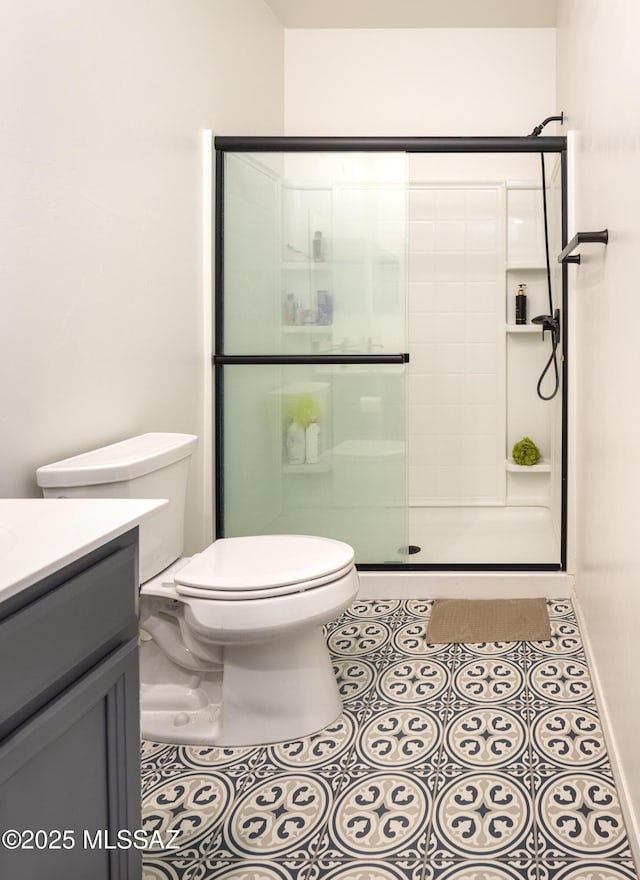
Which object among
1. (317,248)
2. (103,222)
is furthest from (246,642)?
(317,248)

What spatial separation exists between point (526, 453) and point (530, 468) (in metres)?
0.09

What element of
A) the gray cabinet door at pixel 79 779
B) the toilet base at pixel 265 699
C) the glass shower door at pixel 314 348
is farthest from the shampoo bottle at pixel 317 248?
the gray cabinet door at pixel 79 779

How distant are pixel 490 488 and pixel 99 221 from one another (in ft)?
8.43

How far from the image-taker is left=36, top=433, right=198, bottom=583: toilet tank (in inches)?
62.8

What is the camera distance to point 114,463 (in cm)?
165

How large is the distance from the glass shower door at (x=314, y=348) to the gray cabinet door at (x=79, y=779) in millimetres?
1829

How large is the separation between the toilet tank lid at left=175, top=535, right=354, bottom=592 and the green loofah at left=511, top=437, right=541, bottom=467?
1.95 metres

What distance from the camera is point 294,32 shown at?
374 cm

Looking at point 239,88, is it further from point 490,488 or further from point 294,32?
point 490,488

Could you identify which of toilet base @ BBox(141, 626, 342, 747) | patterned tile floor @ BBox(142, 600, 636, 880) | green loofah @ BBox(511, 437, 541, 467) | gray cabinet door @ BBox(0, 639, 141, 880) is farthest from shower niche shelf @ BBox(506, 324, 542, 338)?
gray cabinet door @ BBox(0, 639, 141, 880)

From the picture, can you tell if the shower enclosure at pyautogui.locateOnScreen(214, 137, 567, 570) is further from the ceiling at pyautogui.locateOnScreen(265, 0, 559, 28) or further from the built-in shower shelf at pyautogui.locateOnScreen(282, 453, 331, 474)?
the ceiling at pyautogui.locateOnScreen(265, 0, 559, 28)

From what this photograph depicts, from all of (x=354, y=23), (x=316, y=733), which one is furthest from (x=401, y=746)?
(x=354, y=23)

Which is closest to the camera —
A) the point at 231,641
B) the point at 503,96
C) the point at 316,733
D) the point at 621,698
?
the point at 621,698

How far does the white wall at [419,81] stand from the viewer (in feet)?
11.9
